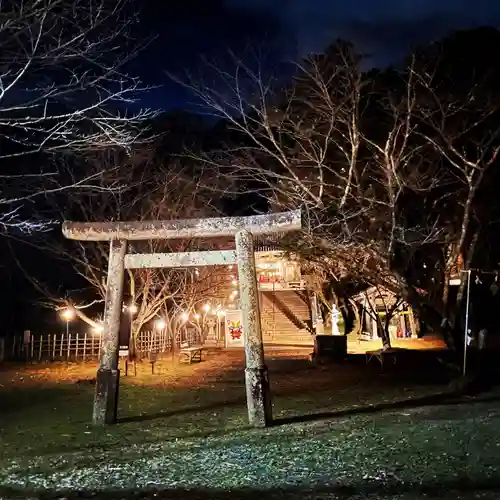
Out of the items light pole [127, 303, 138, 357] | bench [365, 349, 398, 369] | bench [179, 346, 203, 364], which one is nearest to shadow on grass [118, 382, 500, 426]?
bench [365, 349, 398, 369]

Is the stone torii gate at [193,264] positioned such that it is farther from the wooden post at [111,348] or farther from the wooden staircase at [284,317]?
the wooden staircase at [284,317]

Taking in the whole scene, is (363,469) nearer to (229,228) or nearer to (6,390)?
(229,228)

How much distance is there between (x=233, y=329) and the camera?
96.0 ft

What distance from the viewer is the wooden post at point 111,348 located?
10.2 metres

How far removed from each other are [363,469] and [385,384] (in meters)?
8.46

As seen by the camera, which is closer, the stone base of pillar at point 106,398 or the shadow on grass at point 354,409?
the stone base of pillar at point 106,398

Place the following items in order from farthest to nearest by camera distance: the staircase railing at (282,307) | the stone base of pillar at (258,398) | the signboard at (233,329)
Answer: the staircase railing at (282,307)
the signboard at (233,329)
the stone base of pillar at (258,398)

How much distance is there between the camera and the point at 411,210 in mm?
17438

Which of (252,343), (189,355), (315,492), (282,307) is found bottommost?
(315,492)

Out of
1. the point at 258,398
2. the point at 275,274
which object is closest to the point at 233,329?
the point at 275,274

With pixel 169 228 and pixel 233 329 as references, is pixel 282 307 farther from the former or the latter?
pixel 169 228

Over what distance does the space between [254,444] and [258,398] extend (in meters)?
1.41

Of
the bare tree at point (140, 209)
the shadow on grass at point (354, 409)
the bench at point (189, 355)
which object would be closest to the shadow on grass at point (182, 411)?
the shadow on grass at point (354, 409)

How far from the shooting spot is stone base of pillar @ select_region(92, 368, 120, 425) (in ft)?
33.2
